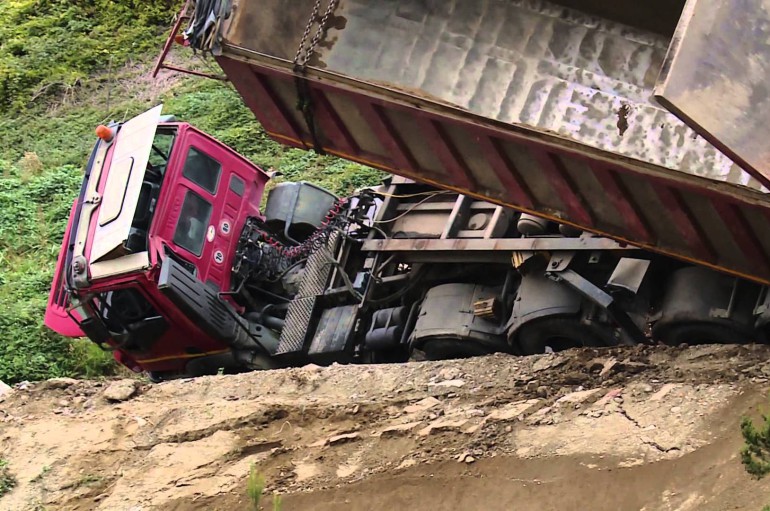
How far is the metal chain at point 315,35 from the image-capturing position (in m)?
6.59

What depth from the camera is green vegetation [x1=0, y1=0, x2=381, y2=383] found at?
10.9 meters

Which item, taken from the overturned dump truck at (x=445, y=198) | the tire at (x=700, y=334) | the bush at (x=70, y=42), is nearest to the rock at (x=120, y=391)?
the overturned dump truck at (x=445, y=198)

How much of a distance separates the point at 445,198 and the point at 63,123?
1106 cm

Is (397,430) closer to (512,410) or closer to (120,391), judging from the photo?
(512,410)

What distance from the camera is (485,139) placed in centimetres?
585

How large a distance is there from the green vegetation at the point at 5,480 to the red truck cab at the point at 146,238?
228 centimetres

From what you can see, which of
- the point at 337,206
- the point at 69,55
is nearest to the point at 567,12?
the point at 337,206

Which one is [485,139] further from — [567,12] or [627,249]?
[567,12]

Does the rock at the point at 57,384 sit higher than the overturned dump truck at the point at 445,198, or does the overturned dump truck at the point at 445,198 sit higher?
the overturned dump truck at the point at 445,198

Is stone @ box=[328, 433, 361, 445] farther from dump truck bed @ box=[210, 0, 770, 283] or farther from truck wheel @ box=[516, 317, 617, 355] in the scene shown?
dump truck bed @ box=[210, 0, 770, 283]

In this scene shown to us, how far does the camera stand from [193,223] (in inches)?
341

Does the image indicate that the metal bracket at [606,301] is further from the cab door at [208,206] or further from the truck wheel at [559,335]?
the cab door at [208,206]

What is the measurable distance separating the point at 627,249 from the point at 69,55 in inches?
606

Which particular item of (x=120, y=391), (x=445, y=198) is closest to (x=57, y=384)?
(x=120, y=391)
